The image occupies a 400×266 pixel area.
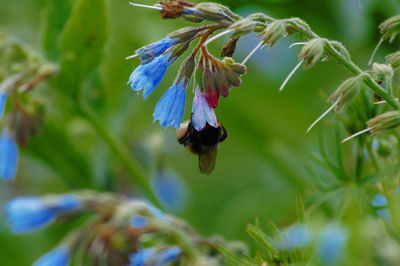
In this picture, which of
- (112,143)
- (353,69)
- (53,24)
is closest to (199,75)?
(353,69)

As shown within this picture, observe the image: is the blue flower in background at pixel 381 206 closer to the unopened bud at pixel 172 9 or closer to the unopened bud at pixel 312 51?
the unopened bud at pixel 312 51

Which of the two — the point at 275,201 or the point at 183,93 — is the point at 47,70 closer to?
the point at 183,93

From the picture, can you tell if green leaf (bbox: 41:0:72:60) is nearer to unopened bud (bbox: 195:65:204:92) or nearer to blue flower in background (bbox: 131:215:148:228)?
blue flower in background (bbox: 131:215:148:228)

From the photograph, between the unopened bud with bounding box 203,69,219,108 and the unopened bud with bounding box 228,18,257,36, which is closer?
the unopened bud with bounding box 228,18,257,36

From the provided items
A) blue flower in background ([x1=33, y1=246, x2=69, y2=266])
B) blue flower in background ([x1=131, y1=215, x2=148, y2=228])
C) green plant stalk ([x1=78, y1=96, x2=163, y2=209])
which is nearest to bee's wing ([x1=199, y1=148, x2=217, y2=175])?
blue flower in background ([x1=131, y1=215, x2=148, y2=228])

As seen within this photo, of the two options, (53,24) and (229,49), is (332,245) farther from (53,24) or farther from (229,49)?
(53,24)
